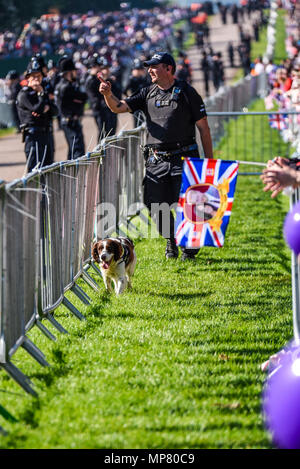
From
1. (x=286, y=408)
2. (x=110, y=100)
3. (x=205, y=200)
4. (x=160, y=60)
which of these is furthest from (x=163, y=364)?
(x=160, y=60)

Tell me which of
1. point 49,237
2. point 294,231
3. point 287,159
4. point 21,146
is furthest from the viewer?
point 21,146

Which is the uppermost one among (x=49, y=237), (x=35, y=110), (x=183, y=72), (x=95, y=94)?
(x=183, y=72)

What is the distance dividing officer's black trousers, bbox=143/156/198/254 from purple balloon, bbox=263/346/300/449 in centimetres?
552

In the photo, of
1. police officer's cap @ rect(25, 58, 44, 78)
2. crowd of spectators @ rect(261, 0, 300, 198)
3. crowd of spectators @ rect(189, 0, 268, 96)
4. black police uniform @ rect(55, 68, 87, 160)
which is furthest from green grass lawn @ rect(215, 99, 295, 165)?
crowd of spectators @ rect(189, 0, 268, 96)

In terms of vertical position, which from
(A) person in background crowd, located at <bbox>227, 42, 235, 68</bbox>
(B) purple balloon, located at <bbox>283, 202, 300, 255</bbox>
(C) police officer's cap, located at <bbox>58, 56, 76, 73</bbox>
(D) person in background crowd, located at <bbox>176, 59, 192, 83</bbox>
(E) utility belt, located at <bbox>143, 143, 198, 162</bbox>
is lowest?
(B) purple balloon, located at <bbox>283, 202, 300, 255</bbox>

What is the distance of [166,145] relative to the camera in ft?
33.0

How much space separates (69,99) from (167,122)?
6.46m

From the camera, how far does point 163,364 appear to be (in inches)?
253

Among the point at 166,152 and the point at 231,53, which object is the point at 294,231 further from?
the point at 231,53

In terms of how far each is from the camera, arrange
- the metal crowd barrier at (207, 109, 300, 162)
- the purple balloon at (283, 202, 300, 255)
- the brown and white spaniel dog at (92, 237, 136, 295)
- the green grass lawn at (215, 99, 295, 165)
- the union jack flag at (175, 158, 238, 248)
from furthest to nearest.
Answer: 1. the green grass lawn at (215, 99, 295, 165)
2. the metal crowd barrier at (207, 109, 300, 162)
3. the brown and white spaniel dog at (92, 237, 136, 295)
4. the union jack flag at (175, 158, 238, 248)
5. the purple balloon at (283, 202, 300, 255)

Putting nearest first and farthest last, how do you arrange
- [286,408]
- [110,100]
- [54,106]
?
[286,408]
[110,100]
[54,106]

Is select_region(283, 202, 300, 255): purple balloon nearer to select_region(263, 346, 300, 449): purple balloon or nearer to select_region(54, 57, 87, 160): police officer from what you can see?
select_region(263, 346, 300, 449): purple balloon

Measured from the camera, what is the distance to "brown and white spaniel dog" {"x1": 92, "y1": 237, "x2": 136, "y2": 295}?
8875 millimetres
